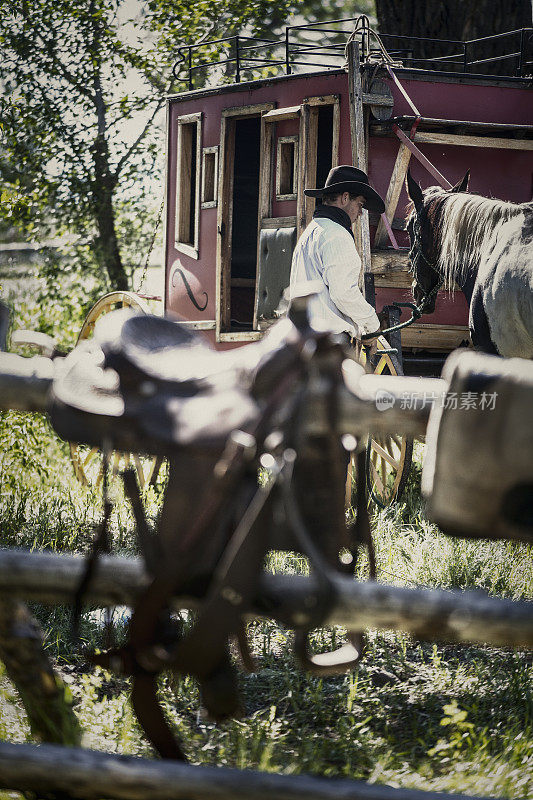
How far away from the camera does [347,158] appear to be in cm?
630

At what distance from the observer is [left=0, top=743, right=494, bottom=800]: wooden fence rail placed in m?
1.57

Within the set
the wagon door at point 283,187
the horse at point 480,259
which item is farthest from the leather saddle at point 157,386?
the wagon door at point 283,187

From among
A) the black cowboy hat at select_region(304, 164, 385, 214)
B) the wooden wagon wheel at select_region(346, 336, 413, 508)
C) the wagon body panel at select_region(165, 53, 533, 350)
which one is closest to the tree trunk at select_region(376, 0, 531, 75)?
the wagon body panel at select_region(165, 53, 533, 350)

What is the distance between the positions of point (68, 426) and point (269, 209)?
5.33 m

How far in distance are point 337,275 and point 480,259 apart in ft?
3.10

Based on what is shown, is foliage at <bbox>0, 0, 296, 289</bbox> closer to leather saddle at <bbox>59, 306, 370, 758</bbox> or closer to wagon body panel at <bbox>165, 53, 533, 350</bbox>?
wagon body panel at <bbox>165, 53, 533, 350</bbox>

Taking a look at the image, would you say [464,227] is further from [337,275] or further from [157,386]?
[157,386]

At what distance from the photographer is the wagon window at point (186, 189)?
768 cm

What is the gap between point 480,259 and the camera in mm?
5254

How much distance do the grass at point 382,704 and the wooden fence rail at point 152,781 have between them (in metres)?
0.64

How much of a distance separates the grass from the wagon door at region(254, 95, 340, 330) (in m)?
2.67

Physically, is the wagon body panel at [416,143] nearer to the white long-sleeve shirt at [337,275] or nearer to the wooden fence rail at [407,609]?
the white long-sleeve shirt at [337,275]

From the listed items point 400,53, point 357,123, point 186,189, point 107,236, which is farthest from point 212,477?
point 107,236

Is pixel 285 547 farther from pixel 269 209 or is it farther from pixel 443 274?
pixel 269 209
